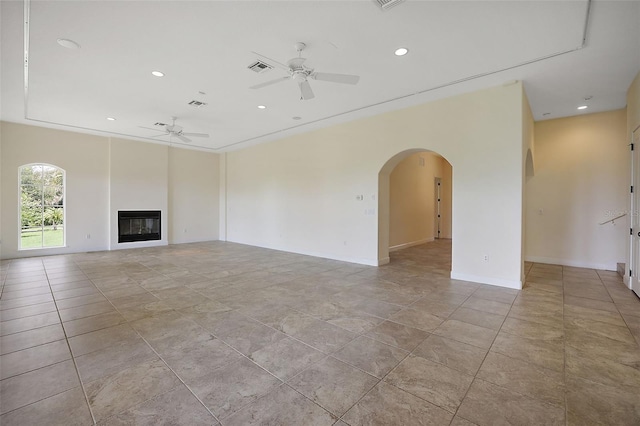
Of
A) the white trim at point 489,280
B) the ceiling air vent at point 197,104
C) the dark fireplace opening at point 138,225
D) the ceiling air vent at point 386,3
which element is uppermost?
the ceiling air vent at point 197,104

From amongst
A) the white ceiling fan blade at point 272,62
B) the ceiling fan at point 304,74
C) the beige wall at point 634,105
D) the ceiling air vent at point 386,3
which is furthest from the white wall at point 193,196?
the beige wall at point 634,105

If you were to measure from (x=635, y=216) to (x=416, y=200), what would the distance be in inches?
213

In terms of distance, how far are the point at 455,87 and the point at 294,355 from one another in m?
4.78

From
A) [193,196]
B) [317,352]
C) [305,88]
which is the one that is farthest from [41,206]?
[317,352]

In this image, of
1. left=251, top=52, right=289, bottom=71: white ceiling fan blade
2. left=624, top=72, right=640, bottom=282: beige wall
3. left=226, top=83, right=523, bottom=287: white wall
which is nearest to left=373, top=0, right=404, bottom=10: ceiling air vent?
left=251, top=52, right=289, bottom=71: white ceiling fan blade

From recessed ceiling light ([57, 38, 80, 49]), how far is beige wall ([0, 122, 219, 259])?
18.7ft

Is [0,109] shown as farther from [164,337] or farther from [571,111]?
[571,111]

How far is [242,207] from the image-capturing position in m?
10.1

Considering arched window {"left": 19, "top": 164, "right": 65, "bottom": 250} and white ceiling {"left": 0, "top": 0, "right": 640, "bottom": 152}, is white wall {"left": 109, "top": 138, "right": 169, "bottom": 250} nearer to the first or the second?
arched window {"left": 19, "top": 164, "right": 65, "bottom": 250}

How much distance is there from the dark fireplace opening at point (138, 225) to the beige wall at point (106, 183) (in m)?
0.16

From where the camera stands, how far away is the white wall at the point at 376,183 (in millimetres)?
Answer: 4633

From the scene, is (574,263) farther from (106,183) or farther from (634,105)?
(106,183)

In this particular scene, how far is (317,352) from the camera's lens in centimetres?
261

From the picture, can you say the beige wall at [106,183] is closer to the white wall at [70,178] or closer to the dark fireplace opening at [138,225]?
the white wall at [70,178]
